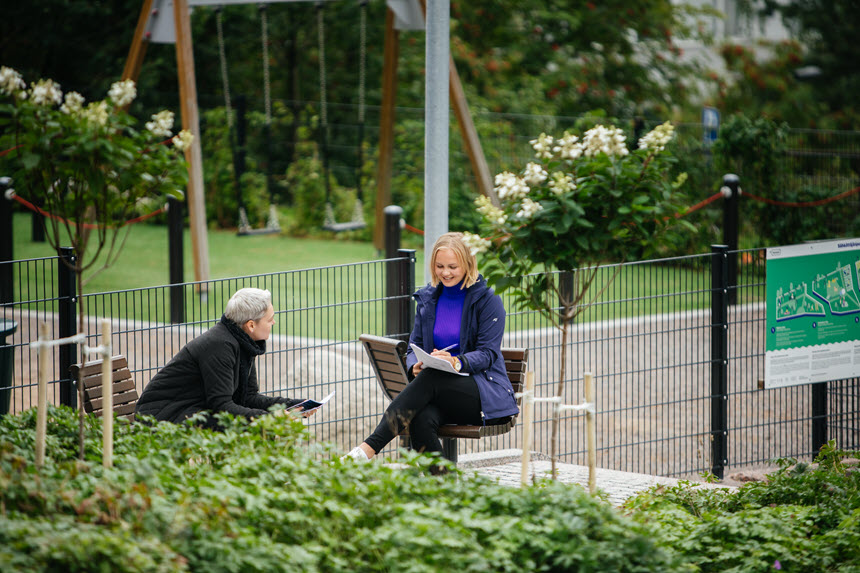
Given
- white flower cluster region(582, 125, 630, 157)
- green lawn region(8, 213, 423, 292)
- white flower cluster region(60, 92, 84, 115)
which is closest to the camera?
white flower cluster region(60, 92, 84, 115)

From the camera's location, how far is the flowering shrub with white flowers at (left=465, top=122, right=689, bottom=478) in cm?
427

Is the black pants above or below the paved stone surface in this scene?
above

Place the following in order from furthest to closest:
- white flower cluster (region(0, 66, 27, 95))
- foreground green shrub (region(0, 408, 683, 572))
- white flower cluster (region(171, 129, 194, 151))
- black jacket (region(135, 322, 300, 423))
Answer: black jacket (region(135, 322, 300, 423)) → white flower cluster (region(171, 129, 194, 151)) → white flower cluster (region(0, 66, 27, 95)) → foreground green shrub (region(0, 408, 683, 572))

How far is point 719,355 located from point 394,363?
7.47 feet

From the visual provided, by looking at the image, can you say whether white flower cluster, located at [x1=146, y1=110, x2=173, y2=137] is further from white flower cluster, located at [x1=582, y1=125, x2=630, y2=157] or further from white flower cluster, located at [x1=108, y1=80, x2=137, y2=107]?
white flower cluster, located at [x1=582, y1=125, x2=630, y2=157]

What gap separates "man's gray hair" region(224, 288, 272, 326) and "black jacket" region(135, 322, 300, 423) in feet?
0.27

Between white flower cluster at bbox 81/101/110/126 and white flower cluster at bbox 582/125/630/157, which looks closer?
white flower cluster at bbox 81/101/110/126

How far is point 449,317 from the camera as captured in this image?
5.62 meters

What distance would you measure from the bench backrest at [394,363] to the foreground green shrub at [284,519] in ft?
4.79

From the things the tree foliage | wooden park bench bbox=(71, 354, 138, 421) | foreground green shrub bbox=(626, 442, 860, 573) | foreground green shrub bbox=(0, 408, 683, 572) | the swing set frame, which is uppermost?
the tree foliage

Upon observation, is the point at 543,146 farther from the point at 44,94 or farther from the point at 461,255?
the point at 44,94

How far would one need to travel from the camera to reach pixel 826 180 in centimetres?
1420

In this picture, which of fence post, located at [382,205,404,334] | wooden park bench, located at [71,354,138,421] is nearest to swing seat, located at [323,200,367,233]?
fence post, located at [382,205,404,334]

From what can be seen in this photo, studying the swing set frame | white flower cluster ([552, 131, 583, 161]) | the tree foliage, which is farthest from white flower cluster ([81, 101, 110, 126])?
the tree foliage
